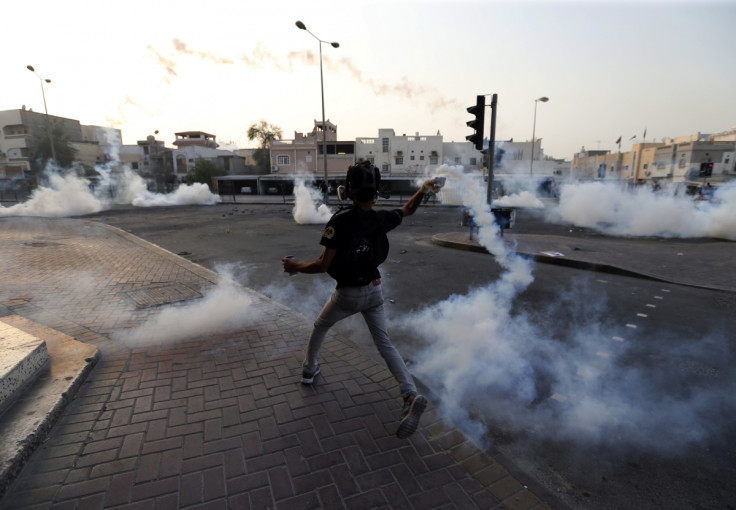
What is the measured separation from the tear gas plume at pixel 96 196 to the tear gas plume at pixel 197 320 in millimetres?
22149

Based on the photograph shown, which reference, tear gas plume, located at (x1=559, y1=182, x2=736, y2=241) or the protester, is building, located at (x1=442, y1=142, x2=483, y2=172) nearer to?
tear gas plume, located at (x1=559, y1=182, x2=736, y2=241)

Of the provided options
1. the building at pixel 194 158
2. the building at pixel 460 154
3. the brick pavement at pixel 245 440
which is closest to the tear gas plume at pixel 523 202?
the building at pixel 460 154

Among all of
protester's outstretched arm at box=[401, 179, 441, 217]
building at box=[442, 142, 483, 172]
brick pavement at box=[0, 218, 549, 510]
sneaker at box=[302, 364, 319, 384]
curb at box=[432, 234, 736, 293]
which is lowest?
curb at box=[432, 234, 736, 293]

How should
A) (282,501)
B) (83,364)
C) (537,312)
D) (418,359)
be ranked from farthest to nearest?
1. (537,312)
2. (418,359)
3. (83,364)
4. (282,501)

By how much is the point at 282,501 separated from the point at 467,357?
7.92 feet

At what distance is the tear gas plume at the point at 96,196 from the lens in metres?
22.1

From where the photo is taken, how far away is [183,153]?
55.8 meters

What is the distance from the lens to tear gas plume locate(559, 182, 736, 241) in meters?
12.4

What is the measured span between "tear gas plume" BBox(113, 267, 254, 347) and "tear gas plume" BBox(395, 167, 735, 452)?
2.25 m

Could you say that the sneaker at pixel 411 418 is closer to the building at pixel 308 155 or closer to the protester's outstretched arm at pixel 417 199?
the protester's outstretched arm at pixel 417 199

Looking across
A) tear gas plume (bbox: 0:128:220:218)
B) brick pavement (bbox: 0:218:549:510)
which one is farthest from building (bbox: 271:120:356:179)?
Result: brick pavement (bbox: 0:218:549:510)

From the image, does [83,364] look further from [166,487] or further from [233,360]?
[166,487]

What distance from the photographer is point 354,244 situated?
8.89 ft

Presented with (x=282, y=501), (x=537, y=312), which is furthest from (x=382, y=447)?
(x=537, y=312)
